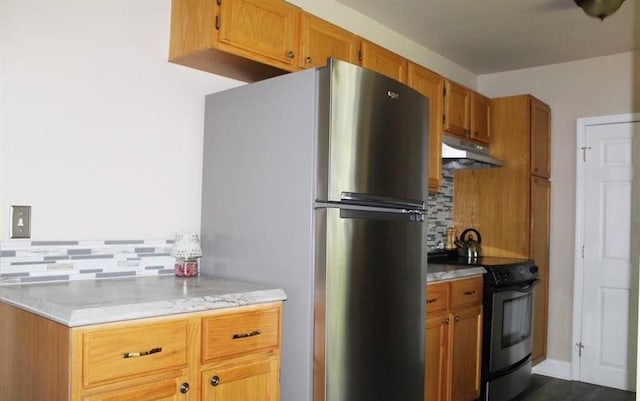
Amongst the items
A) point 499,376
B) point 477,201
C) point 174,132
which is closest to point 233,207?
point 174,132

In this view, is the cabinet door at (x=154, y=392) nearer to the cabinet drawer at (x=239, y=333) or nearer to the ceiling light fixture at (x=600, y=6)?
the cabinet drawer at (x=239, y=333)

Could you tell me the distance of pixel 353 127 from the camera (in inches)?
84.0

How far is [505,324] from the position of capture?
3434 millimetres

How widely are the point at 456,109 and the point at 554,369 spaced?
89.6 inches

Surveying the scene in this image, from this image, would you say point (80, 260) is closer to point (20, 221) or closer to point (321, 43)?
point (20, 221)

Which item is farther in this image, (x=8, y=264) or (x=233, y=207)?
(x=233, y=207)

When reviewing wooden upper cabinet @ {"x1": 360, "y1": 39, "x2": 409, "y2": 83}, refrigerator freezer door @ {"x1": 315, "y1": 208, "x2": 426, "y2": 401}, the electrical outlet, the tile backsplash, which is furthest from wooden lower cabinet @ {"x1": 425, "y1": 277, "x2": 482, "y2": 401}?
the electrical outlet

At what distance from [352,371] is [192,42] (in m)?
1.52

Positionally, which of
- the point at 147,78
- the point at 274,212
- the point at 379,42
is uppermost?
the point at 379,42

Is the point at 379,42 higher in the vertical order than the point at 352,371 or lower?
higher

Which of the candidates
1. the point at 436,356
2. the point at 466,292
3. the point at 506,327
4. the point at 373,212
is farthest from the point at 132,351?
the point at 506,327

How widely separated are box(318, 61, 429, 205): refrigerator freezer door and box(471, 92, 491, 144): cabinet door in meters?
1.51

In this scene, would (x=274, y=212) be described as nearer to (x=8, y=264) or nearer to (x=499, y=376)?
(x=8, y=264)

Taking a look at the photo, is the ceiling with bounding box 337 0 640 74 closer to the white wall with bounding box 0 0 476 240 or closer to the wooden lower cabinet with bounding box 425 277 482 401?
the white wall with bounding box 0 0 476 240
